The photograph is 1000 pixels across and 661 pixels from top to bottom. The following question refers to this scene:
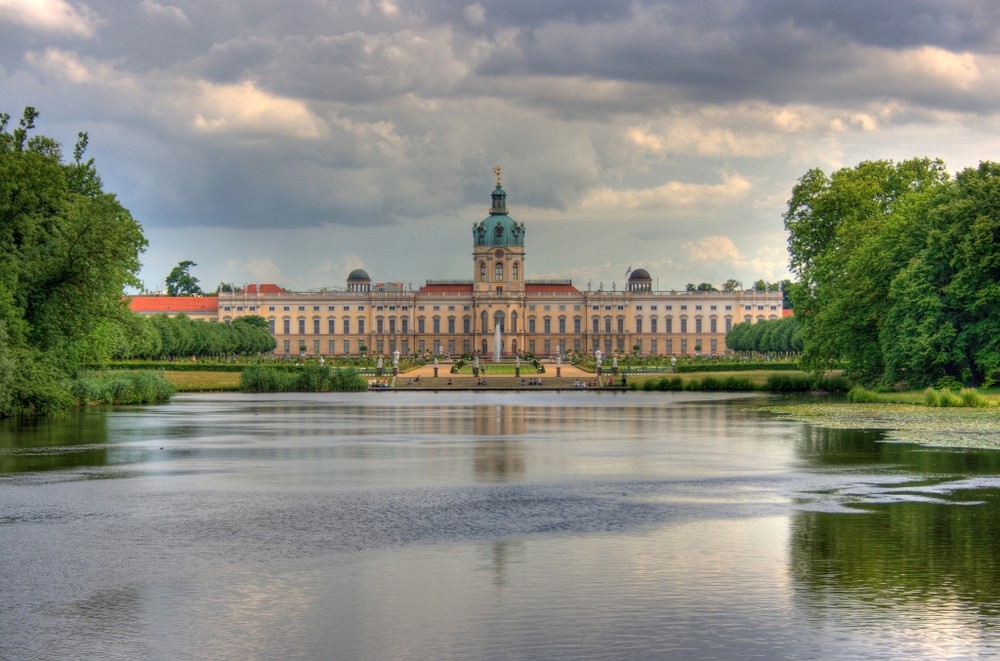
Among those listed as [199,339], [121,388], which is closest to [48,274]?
[121,388]

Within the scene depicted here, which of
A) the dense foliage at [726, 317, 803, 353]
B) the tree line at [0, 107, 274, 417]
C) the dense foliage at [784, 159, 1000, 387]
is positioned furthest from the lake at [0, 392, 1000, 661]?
the dense foliage at [726, 317, 803, 353]

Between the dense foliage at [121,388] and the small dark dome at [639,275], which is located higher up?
the small dark dome at [639,275]

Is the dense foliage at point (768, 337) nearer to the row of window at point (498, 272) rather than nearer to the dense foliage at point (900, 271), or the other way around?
the row of window at point (498, 272)

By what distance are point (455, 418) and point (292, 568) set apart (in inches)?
1144

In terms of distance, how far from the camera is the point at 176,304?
557ft

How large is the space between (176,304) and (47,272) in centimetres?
13290

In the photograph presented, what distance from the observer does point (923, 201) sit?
172 feet

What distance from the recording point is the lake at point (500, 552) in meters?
11.3

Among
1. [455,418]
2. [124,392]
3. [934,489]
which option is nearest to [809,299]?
[455,418]

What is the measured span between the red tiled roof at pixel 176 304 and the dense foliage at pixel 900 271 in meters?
116

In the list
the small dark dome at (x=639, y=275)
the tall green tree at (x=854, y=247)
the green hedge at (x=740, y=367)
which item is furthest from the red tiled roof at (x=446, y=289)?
the tall green tree at (x=854, y=247)

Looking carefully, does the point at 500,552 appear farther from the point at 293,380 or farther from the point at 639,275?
the point at 639,275

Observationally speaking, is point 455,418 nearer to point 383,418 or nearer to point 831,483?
point 383,418

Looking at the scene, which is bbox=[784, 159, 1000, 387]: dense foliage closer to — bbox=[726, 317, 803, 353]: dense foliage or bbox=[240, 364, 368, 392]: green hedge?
bbox=[240, 364, 368, 392]: green hedge
